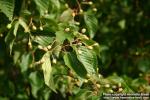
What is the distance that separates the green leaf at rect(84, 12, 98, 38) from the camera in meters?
3.03

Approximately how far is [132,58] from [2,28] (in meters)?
1.75

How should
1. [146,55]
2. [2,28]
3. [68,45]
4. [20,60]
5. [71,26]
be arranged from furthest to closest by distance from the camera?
[146,55]
[20,60]
[2,28]
[71,26]
[68,45]

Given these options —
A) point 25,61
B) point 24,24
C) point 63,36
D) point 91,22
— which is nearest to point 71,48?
point 63,36

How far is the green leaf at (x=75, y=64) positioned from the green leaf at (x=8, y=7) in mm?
387

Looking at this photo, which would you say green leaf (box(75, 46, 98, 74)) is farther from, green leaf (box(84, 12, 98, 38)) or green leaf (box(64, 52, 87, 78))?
green leaf (box(84, 12, 98, 38))

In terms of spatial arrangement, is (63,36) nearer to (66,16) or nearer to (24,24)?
(24,24)

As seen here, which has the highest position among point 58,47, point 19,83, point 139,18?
point 58,47

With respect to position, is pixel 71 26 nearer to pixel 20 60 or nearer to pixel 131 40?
pixel 20 60

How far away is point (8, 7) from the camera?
2605 mm

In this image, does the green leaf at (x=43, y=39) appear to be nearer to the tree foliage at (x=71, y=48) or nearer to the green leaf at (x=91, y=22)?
the tree foliage at (x=71, y=48)

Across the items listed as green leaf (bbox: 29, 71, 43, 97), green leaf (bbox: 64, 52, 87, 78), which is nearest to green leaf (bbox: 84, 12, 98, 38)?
green leaf (bbox: 64, 52, 87, 78)

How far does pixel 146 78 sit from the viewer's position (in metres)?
3.52

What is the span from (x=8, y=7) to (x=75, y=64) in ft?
1.60

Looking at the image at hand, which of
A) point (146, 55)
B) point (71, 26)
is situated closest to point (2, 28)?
point (71, 26)
